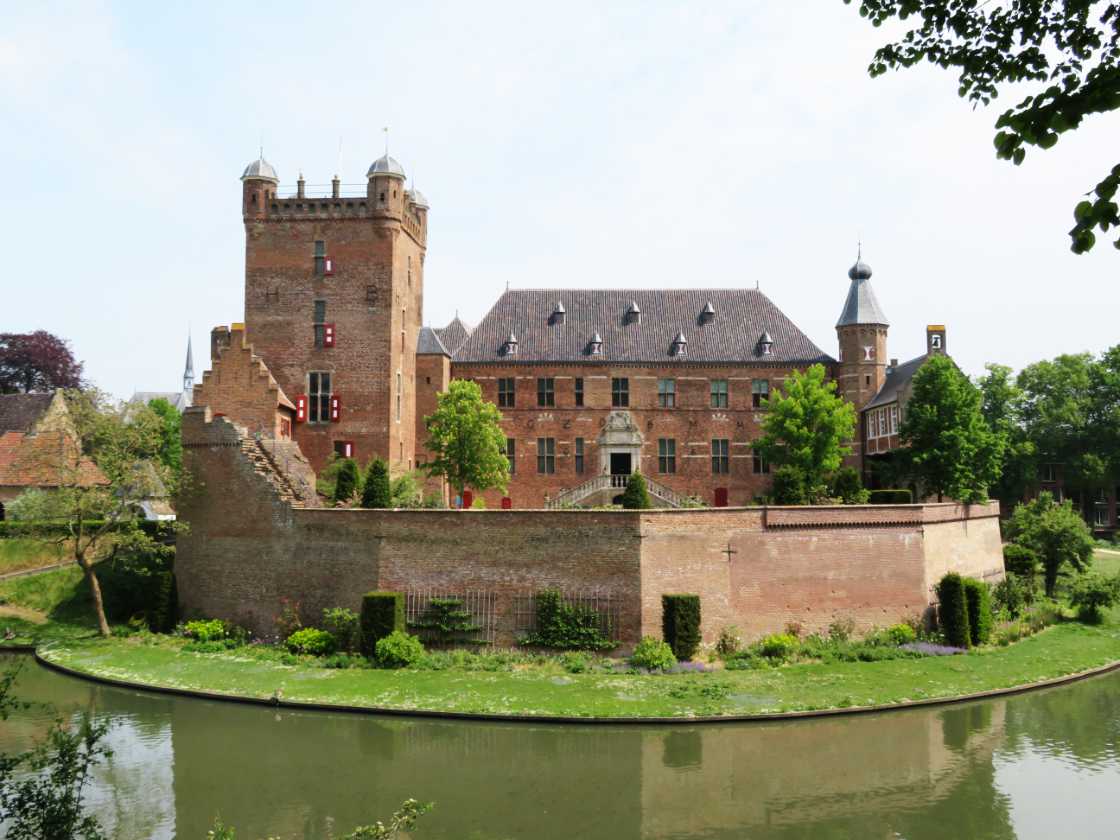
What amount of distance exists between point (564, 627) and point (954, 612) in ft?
37.8

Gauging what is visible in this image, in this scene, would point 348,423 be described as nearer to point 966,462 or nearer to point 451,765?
point 451,765

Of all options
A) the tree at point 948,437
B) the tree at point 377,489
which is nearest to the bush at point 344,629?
the tree at point 377,489

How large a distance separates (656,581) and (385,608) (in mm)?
7214

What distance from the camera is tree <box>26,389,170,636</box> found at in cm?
2700

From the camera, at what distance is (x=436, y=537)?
81.5 feet

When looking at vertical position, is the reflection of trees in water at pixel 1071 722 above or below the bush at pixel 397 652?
below

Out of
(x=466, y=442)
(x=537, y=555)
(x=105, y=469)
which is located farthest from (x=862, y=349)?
(x=105, y=469)

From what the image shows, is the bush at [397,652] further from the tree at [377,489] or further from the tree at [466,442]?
the tree at [466,442]

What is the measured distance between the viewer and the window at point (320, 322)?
35.1 m

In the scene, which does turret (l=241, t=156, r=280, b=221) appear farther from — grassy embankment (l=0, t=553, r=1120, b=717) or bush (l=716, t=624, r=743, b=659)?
bush (l=716, t=624, r=743, b=659)

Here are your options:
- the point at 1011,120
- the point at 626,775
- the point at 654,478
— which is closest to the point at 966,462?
the point at 654,478

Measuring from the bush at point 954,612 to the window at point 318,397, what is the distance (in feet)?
73.8

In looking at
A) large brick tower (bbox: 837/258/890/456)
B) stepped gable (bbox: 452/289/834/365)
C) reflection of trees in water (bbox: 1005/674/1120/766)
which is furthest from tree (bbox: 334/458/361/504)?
large brick tower (bbox: 837/258/890/456)

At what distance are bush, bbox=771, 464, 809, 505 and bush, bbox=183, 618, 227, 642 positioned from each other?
1841 centimetres
